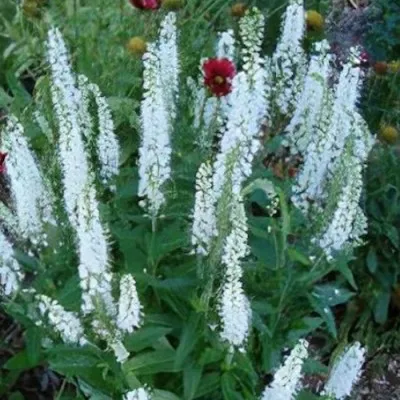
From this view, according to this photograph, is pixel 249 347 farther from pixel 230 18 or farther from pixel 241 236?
pixel 230 18

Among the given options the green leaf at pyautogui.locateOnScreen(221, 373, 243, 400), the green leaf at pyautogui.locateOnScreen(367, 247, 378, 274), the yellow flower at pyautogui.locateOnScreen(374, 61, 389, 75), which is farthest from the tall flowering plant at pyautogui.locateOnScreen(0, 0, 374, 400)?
the yellow flower at pyautogui.locateOnScreen(374, 61, 389, 75)

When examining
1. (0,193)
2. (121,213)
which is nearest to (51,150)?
(121,213)

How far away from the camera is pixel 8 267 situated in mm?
2221

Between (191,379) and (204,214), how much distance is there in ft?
1.35

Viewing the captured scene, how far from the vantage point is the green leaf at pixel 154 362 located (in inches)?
86.5

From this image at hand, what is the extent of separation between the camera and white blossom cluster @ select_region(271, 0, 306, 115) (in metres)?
2.67

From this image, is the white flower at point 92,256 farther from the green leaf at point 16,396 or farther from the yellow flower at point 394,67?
the yellow flower at point 394,67

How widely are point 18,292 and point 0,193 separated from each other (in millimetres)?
667

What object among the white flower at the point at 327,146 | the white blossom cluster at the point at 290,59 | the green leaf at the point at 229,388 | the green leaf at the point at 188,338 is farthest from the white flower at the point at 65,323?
the white blossom cluster at the point at 290,59

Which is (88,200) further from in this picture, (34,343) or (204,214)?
Answer: (34,343)

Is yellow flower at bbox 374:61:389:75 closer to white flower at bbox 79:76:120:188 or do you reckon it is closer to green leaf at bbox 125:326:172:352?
white flower at bbox 79:76:120:188

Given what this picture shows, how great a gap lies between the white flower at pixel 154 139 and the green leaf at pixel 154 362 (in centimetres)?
32

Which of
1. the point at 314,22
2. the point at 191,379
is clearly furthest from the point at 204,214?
the point at 314,22

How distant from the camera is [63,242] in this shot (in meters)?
2.34
